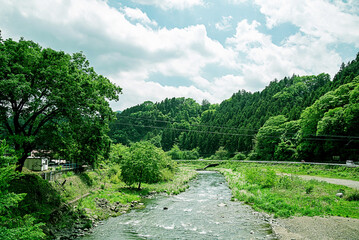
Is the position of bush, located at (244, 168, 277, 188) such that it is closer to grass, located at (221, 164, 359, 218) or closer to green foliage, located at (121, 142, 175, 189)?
grass, located at (221, 164, 359, 218)

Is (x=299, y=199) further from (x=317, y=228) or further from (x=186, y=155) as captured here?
(x=186, y=155)

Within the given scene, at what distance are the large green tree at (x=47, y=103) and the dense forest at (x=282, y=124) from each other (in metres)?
14.4

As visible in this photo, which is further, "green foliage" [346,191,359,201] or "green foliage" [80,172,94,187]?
"green foliage" [80,172,94,187]

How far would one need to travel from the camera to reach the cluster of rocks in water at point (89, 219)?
14.8 metres

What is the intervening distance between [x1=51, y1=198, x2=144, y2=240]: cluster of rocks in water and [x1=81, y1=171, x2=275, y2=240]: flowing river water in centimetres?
66

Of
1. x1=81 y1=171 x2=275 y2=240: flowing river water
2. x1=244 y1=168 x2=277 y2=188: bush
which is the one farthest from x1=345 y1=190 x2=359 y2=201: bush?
x1=244 y1=168 x2=277 y2=188: bush

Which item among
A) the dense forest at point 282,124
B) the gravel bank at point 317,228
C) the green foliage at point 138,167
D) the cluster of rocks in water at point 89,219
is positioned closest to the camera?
the gravel bank at point 317,228

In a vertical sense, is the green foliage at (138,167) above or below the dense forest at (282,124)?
below

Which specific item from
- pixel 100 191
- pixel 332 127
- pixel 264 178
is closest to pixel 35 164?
pixel 100 191

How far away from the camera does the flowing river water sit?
14.9m

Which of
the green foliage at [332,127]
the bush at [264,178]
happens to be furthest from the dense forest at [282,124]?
the bush at [264,178]

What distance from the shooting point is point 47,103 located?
55.6ft

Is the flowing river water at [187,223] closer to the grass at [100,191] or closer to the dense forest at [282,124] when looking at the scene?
the grass at [100,191]

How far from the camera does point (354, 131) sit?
156 feet
